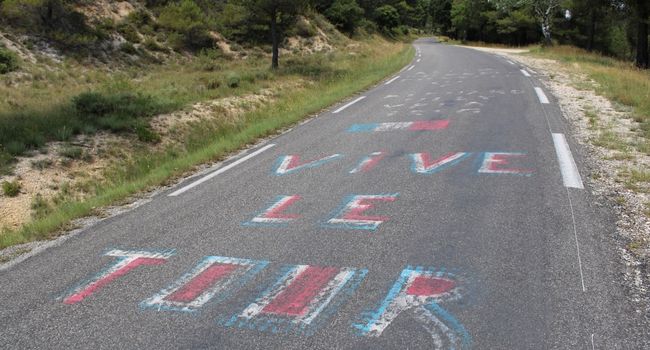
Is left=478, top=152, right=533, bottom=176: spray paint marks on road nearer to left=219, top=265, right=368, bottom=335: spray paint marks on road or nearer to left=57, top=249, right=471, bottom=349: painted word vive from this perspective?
left=57, top=249, right=471, bottom=349: painted word vive

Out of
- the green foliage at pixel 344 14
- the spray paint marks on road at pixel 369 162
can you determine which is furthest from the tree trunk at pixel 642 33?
the green foliage at pixel 344 14

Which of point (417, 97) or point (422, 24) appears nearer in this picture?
point (417, 97)

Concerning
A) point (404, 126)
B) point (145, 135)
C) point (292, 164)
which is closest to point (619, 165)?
point (404, 126)

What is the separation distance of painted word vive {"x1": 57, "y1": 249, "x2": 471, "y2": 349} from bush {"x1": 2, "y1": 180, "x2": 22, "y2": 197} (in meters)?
5.55

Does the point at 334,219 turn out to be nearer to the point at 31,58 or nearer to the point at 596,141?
the point at 596,141

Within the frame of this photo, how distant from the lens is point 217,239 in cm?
515

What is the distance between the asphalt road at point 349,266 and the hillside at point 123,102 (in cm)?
159

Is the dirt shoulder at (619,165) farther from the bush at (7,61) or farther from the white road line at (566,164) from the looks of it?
the bush at (7,61)

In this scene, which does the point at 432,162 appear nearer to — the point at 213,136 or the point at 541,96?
the point at 213,136

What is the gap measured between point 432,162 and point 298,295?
13.6 feet

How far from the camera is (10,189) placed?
29.4 feet

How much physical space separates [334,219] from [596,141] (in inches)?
204

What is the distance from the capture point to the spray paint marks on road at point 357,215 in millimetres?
5283

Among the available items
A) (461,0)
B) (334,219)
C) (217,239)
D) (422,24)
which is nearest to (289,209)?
(334,219)
